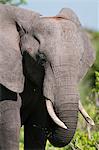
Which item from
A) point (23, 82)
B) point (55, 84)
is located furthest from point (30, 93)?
point (55, 84)

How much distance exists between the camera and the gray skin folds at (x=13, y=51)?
5438 millimetres

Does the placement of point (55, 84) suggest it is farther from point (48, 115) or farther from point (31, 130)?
point (31, 130)

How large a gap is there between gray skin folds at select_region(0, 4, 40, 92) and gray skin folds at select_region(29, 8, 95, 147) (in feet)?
0.51

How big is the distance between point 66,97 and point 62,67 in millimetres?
237

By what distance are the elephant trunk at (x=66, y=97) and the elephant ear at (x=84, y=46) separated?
0.26 metres

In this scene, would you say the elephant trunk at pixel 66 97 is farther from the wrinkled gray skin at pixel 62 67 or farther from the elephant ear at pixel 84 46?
the elephant ear at pixel 84 46

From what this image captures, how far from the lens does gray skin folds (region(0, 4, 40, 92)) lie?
544 cm

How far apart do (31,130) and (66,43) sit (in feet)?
3.58

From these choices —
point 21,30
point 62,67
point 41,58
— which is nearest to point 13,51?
point 21,30

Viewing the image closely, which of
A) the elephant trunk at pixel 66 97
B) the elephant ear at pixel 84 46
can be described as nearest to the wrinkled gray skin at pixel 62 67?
the elephant trunk at pixel 66 97

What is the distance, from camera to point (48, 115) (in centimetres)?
555

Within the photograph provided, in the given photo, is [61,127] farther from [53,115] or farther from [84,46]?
[84,46]

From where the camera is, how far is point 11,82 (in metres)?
5.44

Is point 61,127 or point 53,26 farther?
point 53,26
